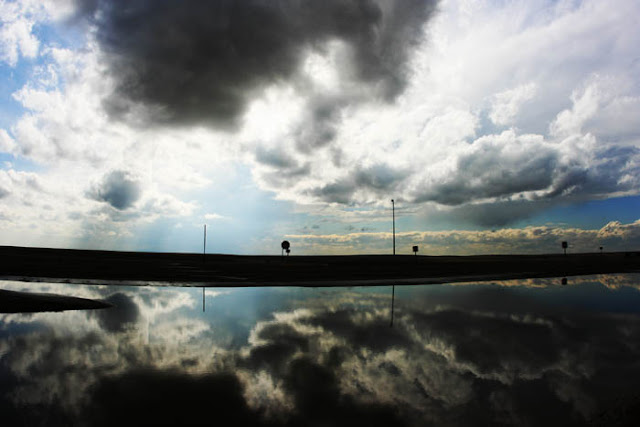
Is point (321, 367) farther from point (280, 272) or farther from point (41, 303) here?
point (280, 272)

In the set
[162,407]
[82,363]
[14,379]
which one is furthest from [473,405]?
[14,379]

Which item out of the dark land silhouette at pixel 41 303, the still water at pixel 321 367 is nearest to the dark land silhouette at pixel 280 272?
the dark land silhouette at pixel 41 303

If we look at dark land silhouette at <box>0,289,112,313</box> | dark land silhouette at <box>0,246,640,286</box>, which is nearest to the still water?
dark land silhouette at <box>0,289,112,313</box>

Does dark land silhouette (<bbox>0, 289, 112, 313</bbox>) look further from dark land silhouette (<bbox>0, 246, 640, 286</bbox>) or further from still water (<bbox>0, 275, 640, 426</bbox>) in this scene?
dark land silhouette (<bbox>0, 246, 640, 286</bbox>)

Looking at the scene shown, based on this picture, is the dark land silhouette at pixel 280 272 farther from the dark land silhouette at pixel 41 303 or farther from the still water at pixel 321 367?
the still water at pixel 321 367

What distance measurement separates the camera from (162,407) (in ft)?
20.1

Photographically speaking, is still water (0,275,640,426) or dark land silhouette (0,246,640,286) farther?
dark land silhouette (0,246,640,286)

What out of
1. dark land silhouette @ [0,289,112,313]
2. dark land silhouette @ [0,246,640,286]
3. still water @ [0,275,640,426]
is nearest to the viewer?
still water @ [0,275,640,426]

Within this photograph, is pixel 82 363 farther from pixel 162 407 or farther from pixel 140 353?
pixel 162 407

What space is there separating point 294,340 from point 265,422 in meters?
4.94

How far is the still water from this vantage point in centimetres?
602

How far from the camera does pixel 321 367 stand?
27.0ft

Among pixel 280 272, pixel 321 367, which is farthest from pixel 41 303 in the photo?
pixel 280 272

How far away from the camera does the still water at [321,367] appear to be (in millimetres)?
6016
